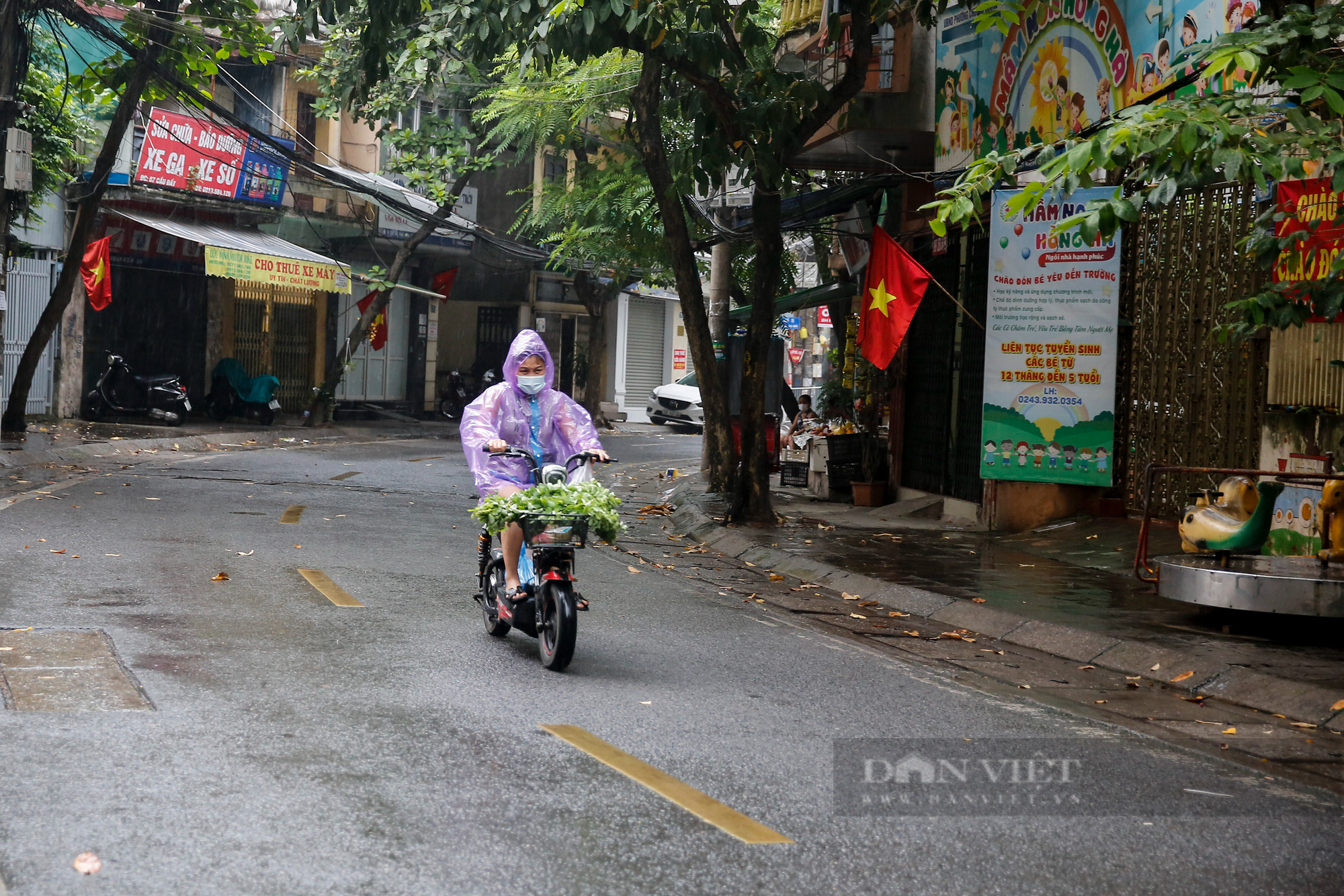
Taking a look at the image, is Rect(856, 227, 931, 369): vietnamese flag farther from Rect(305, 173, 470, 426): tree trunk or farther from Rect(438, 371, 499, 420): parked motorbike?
Rect(438, 371, 499, 420): parked motorbike

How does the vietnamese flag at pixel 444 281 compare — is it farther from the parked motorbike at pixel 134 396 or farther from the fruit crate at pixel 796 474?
the fruit crate at pixel 796 474

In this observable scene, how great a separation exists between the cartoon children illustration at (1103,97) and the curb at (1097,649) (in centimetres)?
453

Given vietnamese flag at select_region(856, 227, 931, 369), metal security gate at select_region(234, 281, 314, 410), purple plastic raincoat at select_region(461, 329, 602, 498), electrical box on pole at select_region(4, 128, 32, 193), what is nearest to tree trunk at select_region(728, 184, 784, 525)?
vietnamese flag at select_region(856, 227, 931, 369)

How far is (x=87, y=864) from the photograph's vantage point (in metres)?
3.54

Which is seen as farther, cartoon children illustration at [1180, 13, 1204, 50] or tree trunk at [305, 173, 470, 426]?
tree trunk at [305, 173, 470, 426]

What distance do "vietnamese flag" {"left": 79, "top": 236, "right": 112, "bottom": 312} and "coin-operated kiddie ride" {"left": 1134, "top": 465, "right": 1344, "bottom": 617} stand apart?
1907 centimetres

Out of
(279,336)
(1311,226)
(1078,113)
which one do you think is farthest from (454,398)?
(1311,226)

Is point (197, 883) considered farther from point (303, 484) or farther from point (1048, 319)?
point (303, 484)

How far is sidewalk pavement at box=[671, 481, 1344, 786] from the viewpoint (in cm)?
636

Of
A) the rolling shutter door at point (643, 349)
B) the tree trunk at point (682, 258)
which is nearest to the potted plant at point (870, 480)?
the tree trunk at point (682, 258)

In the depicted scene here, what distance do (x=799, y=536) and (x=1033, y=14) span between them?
5.35 m

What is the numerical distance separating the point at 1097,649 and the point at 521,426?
3.52m

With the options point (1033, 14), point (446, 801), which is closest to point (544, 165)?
point (1033, 14)

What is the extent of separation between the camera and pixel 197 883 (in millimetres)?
3463
